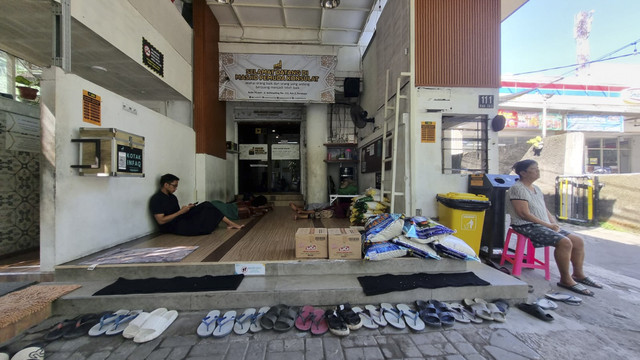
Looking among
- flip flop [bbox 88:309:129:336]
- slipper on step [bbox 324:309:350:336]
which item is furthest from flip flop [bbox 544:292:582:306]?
flip flop [bbox 88:309:129:336]

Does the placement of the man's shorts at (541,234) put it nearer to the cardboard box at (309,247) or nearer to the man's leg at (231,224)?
the cardboard box at (309,247)

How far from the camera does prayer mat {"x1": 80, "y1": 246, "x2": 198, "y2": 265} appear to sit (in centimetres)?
259

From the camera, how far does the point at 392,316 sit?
2109 mm

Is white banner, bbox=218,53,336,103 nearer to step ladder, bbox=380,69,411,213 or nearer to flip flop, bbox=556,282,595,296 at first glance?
step ladder, bbox=380,69,411,213

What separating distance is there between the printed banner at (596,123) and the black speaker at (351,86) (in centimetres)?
1541

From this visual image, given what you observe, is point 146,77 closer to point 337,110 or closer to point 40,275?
point 40,275

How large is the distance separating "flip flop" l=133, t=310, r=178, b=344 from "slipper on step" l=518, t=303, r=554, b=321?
328 centimetres

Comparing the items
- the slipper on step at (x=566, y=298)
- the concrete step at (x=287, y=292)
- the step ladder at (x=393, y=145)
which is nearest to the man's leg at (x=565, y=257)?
the slipper on step at (x=566, y=298)

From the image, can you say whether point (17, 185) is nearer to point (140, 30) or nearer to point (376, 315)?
point (140, 30)

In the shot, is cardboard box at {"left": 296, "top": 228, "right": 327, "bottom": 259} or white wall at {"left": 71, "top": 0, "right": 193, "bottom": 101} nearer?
cardboard box at {"left": 296, "top": 228, "right": 327, "bottom": 259}

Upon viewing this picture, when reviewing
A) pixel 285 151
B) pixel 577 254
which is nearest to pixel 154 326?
pixel 577 254

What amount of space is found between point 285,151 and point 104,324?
23.5 feet

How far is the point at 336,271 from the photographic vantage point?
8.55 ft

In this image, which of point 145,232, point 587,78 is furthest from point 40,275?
point 587,78
